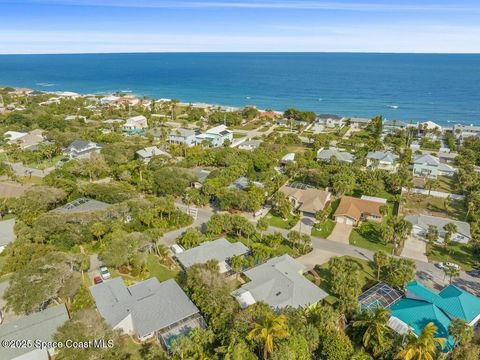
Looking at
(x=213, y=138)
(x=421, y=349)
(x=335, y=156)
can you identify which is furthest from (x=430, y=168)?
(x=421, y=349)

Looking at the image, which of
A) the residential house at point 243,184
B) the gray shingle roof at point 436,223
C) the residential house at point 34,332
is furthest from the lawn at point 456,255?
the residential house at point 34,332

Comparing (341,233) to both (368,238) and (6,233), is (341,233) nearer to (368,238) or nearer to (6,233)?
(368,238)

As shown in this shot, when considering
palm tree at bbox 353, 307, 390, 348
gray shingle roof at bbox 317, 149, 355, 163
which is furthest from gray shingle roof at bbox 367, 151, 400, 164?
palm tree at bbox 353, 307, 390, 348

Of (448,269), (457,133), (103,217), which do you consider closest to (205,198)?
(103,217)

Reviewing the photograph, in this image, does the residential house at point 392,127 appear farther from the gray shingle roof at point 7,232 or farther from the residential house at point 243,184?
the gray shingle roof at point 7,232

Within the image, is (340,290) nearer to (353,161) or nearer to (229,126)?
(353,161)

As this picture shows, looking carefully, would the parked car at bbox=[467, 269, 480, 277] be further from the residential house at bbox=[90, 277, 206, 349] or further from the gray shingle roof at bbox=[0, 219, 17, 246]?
the gray shingle roof at bbox=[0, 219, 17, 246]

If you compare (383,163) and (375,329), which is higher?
(375,329)
